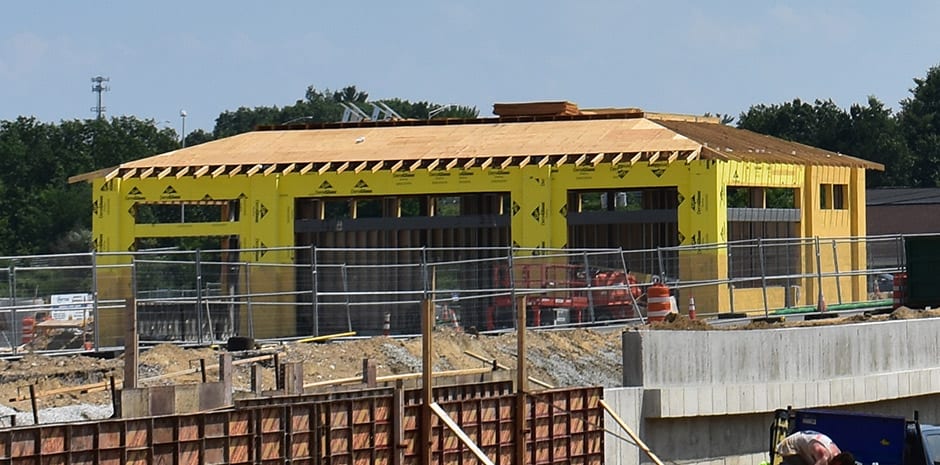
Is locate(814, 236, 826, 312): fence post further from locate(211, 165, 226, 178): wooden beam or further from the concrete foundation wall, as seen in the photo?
locate(211, 165, 226, 178): wooden beam

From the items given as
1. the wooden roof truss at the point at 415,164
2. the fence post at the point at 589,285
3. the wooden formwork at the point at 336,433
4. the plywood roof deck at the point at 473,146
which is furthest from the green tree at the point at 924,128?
the wooden formwork at the point at 336,433

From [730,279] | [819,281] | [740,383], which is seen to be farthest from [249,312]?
[819,281]

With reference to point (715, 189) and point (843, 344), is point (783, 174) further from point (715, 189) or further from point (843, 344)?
point (843, 344)

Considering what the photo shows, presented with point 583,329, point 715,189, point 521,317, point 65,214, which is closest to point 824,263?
point 715,189

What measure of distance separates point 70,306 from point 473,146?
60.1 ft

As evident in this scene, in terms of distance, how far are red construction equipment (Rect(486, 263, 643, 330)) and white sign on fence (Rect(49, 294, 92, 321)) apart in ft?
23.6

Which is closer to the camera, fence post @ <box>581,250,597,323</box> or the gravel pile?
the gravel pile

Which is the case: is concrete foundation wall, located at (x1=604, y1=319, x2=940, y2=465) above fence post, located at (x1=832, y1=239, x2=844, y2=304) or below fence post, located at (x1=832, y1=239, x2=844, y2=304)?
below

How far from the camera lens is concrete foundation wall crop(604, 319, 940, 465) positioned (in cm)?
2431

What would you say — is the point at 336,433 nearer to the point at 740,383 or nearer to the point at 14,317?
the point at 740,383

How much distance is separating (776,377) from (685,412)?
2376mm

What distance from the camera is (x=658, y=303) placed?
3059 centimetres

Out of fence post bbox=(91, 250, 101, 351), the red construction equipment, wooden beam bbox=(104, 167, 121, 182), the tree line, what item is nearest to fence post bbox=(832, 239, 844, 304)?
the red construction equipment

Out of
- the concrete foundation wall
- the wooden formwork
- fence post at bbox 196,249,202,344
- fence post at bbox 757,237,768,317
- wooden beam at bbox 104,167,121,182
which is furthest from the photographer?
wooden beam at bbox 104,167,121,182
